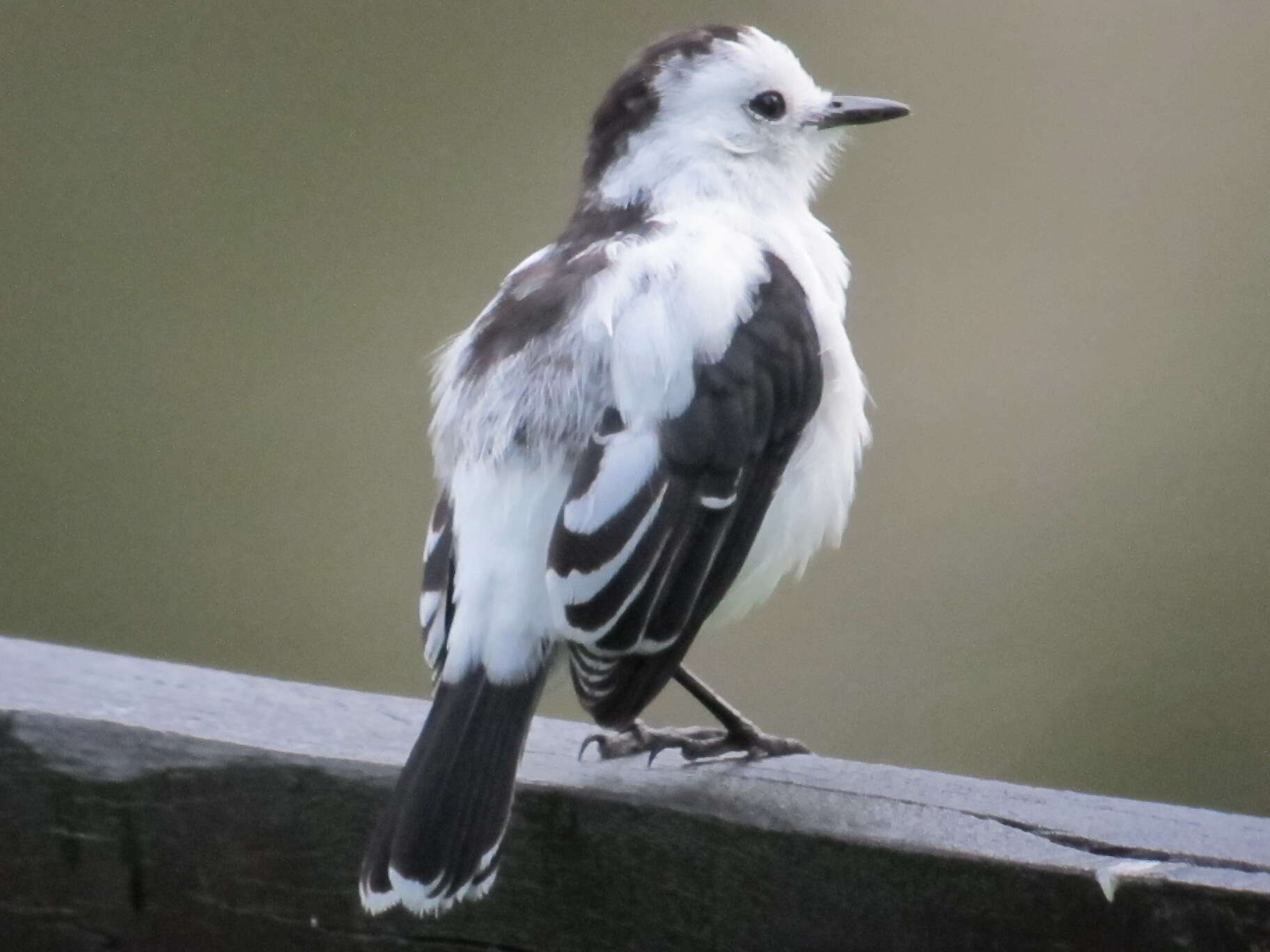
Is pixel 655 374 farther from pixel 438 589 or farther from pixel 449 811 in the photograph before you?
pixel 449 811

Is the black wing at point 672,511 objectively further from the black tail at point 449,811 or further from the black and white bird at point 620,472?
the black tail at point 449,811

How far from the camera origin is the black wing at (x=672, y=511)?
70.9 inches

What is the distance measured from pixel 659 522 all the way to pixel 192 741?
470mm

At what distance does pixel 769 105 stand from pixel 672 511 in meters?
0.77

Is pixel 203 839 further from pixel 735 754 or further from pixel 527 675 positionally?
pixel 735 754

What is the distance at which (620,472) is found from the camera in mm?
1861

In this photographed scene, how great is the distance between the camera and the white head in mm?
2361

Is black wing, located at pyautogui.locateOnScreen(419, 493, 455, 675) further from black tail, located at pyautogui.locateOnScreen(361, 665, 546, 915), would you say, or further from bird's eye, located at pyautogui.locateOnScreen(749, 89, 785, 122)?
bird's eye, located at pyautogui.locateOnScreen(749, 89, 785, 122)

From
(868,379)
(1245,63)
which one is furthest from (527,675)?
(1245,63)

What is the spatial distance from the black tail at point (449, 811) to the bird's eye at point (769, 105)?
1007 mm

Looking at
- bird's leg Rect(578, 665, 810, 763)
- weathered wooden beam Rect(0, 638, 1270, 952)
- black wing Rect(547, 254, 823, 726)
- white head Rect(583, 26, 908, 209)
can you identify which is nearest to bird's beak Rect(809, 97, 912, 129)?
white head Rect(583, 26, 908, 209)

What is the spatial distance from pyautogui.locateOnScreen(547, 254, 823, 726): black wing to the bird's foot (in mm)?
211

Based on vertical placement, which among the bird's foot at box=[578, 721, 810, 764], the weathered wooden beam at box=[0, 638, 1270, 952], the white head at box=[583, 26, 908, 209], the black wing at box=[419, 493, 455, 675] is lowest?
the bird's foot at box=[578, 721, 810, 764]

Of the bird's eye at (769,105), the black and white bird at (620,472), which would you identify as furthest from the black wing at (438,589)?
the bird's eye at (769,105)
